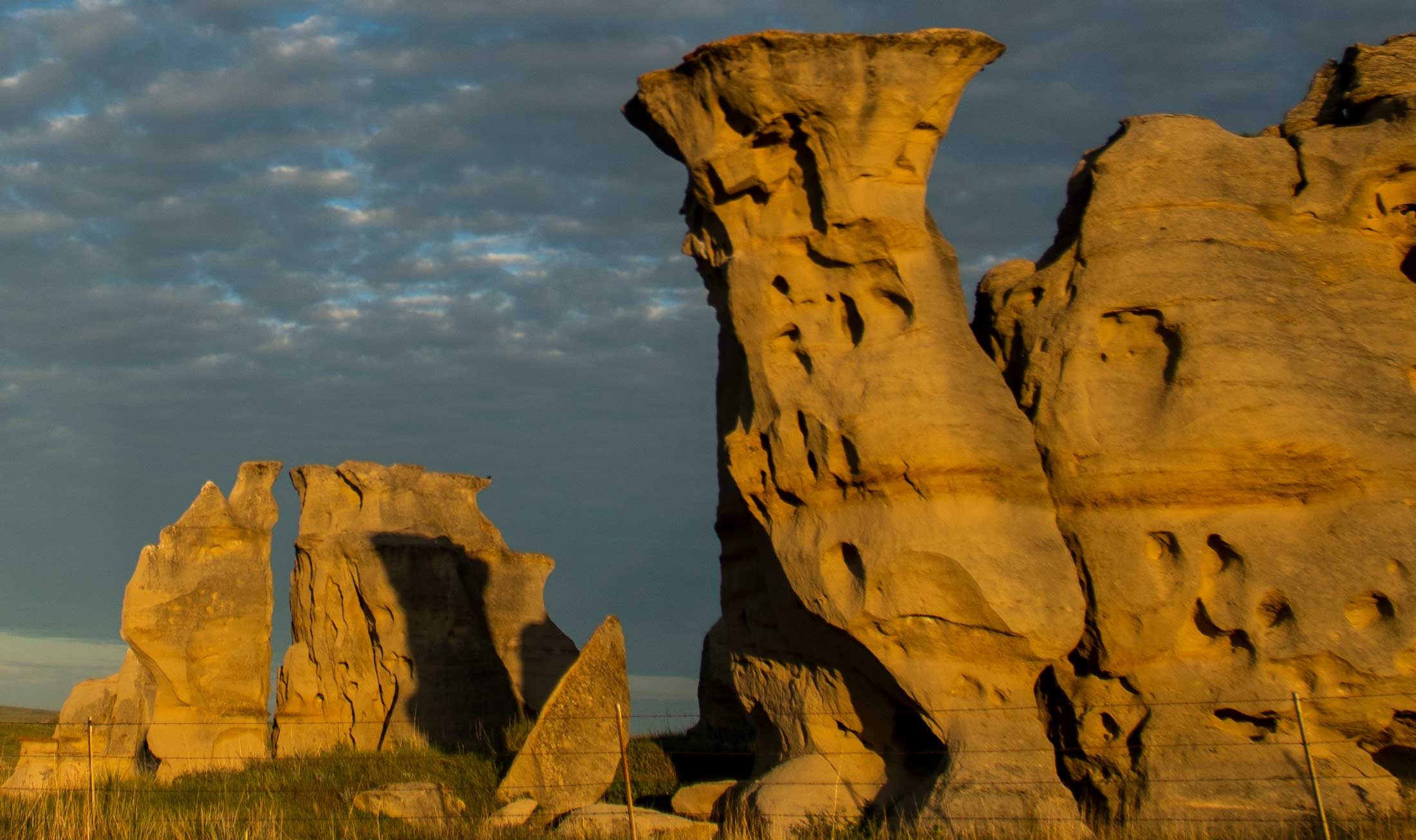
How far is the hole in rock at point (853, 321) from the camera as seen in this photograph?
12.0m

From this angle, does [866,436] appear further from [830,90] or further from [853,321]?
[830,90]

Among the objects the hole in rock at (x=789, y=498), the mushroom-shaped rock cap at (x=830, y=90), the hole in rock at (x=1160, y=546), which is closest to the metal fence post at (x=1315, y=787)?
the hole in rock at (x=1160, y=546)

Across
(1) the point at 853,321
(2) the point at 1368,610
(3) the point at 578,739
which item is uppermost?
(1) the point at 853,321

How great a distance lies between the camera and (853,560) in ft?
37.6

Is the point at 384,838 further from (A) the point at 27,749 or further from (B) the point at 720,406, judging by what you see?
(A) the point at 27,749

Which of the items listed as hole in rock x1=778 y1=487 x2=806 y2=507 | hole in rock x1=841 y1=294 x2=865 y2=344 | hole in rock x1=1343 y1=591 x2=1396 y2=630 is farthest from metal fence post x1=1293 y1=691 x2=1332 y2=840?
hole in rock x1=841 y1=294 x2=865 y2=344

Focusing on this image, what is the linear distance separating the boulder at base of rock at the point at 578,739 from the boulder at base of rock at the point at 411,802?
58cm

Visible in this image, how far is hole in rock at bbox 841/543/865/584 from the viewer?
1125 cm

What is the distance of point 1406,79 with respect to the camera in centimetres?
1327

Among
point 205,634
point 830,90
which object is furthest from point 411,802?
point 205,634

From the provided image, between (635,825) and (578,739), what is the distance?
2.35 meters

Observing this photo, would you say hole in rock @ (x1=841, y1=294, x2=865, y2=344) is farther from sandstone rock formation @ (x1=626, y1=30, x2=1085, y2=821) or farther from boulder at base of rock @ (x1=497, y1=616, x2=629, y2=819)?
boulder at base of rock @ (x1=497, y1=616, x2=629, y2=819)

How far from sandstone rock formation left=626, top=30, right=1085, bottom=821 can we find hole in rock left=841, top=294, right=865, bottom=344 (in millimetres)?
20

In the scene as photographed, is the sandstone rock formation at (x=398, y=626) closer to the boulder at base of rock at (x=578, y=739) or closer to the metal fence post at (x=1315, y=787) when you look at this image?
the boulder at base of rock at (x=578, y=739)
